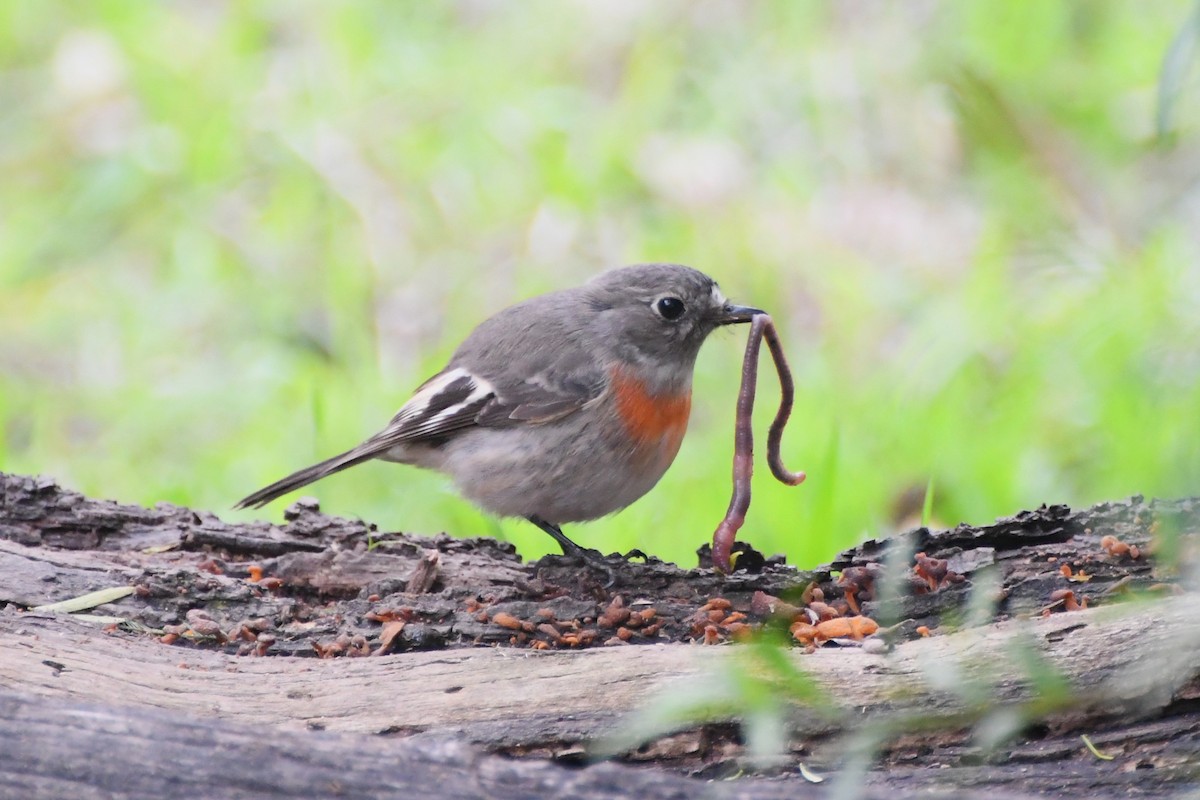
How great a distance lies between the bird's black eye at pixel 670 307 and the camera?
4508 millimetres

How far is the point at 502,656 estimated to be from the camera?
3170 mm

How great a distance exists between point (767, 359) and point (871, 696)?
439 cm

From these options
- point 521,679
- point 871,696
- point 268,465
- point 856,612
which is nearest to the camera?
point 871,696

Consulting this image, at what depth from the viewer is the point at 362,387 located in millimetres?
6703

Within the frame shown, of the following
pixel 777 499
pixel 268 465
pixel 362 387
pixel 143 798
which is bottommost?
pixel 143 798

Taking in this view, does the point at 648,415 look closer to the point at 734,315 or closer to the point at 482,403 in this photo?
the point at 734,315

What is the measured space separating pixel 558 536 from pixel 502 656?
1218 millimetres

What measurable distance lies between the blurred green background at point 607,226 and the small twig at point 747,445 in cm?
135

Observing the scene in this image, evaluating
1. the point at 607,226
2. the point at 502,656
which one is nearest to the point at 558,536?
the point at 502,656

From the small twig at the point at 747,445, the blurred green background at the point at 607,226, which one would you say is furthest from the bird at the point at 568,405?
the blurred green background at the point at 607,226

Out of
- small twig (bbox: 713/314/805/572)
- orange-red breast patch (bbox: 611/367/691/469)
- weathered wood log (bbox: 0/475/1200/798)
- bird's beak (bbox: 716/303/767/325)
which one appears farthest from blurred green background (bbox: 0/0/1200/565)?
weathered wood log (bbox: 0/475/1200/798)

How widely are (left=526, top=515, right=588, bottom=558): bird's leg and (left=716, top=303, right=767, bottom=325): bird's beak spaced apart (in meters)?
0.85

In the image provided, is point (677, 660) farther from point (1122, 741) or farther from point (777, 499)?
point (777, 499)

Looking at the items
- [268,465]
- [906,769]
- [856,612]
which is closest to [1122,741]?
[906,769]
